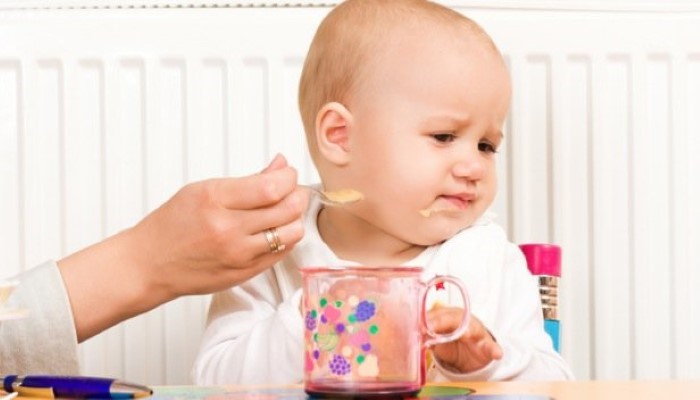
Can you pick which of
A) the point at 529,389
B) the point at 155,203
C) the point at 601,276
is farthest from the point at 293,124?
the point at 529,389

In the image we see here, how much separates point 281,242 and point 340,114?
0.21m

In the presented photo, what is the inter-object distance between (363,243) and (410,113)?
0.52 ft

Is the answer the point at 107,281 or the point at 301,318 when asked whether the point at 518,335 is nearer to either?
the point at 301,318

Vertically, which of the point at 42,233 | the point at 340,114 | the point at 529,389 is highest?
the point at 340,114

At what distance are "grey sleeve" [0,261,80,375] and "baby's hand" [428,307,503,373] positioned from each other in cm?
32

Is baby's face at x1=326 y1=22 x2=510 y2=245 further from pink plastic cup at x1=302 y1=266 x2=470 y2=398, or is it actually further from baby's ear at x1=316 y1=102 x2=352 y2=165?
pink plastic cup at x1=302 y1=266 x2=470 y2=398

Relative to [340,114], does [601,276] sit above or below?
below

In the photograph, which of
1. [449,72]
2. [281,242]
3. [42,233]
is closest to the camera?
[281,242]

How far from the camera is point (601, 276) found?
1.64 meters

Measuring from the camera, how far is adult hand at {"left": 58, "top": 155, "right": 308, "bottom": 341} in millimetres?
1108

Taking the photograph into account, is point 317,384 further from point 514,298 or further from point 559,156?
point 559,156

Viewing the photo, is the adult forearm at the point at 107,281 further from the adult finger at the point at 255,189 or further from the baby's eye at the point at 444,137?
the baby's eye at the point at 444,137

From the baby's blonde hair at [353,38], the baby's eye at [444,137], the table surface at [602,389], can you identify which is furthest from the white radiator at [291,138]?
the table surface at [602,389]

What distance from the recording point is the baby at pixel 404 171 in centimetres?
123
